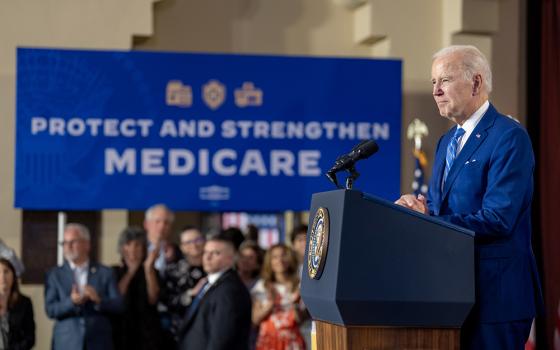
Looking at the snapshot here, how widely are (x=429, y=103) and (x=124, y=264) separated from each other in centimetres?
321

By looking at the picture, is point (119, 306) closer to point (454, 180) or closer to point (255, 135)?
point (255, 135)

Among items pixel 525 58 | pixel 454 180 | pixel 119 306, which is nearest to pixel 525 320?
pixel 454 180

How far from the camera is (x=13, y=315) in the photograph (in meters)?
7.10

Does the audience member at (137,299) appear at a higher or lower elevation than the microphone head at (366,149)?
lower

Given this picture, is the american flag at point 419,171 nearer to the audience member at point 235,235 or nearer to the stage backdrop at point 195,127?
the stage backdrop at point 195,127

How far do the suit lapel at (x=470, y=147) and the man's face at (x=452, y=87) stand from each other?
0.20ft

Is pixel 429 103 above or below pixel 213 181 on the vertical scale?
above

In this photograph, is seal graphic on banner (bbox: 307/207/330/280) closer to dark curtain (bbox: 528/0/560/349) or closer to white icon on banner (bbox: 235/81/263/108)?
white icon on banner (bbox: 235/81/263/108)

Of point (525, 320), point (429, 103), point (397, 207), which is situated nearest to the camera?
point (397, 207)

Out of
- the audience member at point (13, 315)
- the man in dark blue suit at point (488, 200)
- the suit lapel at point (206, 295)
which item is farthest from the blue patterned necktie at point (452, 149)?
the audience member at point (13, 315)

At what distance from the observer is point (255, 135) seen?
8.38m

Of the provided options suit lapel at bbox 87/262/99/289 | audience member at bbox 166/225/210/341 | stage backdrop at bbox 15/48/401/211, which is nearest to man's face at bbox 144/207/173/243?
audience member at bbox 166/225/210/341

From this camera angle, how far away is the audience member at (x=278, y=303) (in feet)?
23.5

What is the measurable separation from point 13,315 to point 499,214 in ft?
16.0
